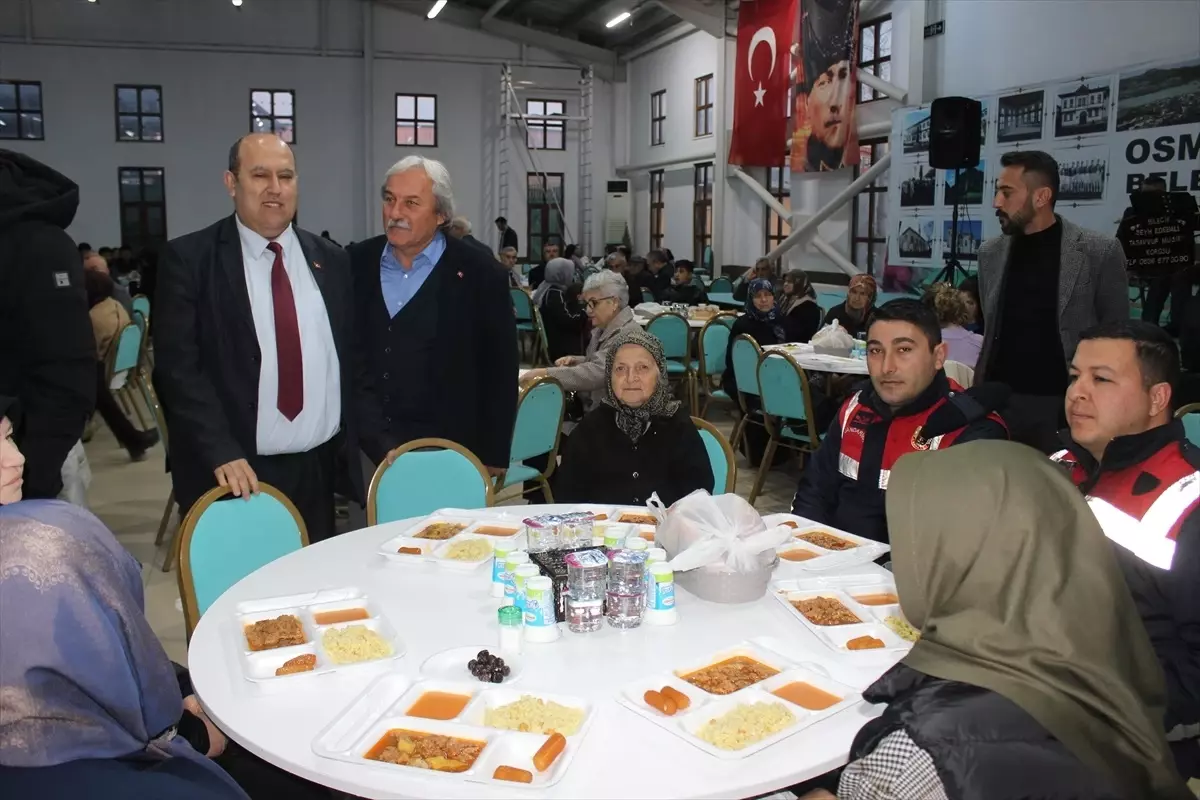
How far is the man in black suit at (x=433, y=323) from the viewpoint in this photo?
3.08 meters

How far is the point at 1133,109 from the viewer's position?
7449mm

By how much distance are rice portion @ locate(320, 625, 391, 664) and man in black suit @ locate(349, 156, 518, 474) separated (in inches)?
53.8

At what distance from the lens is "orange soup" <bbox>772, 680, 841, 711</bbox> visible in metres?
1.59

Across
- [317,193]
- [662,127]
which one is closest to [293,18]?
[317,193]

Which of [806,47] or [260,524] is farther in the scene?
[806,47]

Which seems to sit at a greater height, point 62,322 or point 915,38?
point 915,38

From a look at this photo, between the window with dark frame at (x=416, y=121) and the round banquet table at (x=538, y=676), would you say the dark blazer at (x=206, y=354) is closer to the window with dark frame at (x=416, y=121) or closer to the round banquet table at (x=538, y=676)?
the round banquet table at (x=538, y=676)

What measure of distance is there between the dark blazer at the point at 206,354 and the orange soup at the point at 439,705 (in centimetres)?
120

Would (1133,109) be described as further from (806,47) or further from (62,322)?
(62,322)

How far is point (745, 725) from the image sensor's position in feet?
4.88

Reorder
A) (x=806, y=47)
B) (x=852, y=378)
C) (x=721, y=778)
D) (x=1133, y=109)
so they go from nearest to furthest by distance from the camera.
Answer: (x=721, y=778) → (x=852, y=378) → (x=1133, y=109) → (x=806, y=47)

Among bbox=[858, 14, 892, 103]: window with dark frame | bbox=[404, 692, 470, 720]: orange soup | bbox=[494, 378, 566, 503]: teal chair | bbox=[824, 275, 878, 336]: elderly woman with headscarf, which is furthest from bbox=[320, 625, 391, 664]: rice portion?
bbox=[858, 14, 892, 103]: window with dark frame

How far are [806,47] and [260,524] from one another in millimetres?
10485

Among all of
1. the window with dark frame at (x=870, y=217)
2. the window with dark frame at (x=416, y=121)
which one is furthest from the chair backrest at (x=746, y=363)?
the window with dark frame at (x=416, y=121)
